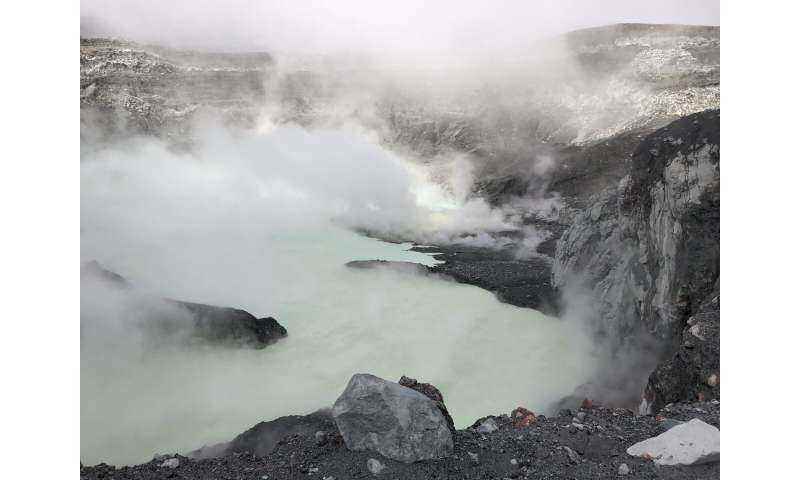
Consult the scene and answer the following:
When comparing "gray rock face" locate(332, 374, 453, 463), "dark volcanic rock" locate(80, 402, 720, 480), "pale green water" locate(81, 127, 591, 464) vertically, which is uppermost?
"gray rock face" locate(332, 374, 453, 463)

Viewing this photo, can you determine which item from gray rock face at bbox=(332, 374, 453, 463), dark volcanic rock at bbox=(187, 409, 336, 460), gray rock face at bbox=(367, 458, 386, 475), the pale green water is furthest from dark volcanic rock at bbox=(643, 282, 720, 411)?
dark volcanic rock at bbox=(187, 409, 336, 460)

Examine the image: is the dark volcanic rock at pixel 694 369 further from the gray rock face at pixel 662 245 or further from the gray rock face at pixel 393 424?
the gray rock face at pixel 393 424

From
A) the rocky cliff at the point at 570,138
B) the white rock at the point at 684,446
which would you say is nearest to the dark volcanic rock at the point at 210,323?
the rocky cliff at the point at 570,138

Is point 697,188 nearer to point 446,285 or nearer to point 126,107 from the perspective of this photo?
point 446,285

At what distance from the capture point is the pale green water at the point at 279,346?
20.4 ft

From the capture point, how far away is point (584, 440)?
3420 mm

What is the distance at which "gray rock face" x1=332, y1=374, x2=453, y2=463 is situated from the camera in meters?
3.16

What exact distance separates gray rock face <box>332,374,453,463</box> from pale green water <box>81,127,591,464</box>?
3.42m

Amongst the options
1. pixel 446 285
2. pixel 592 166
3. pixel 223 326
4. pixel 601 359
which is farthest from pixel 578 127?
pixel 223 326

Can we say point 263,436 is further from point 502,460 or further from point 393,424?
point 502,460

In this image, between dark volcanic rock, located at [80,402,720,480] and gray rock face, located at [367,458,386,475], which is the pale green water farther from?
gray rock face, located at [367,458,386,475]

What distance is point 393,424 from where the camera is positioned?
3.18 metres

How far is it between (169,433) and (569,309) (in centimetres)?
833

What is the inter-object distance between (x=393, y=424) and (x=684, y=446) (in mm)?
1843
